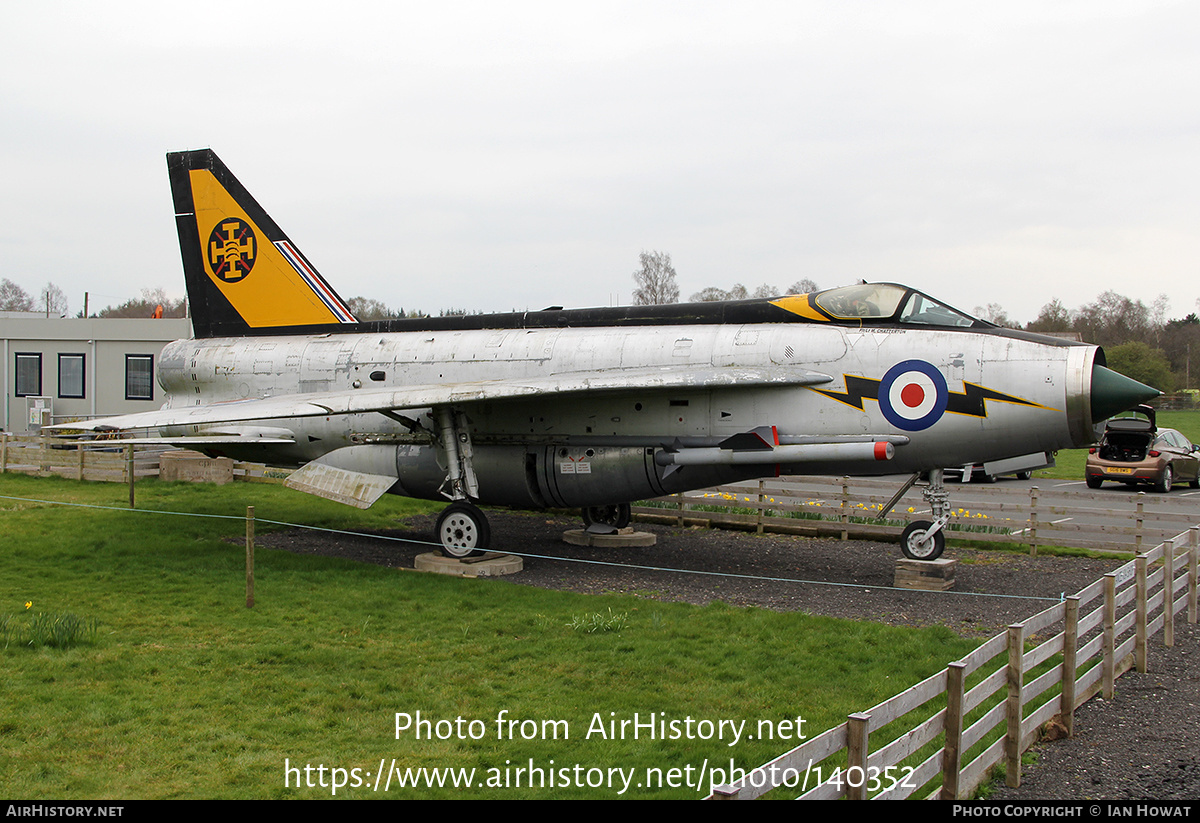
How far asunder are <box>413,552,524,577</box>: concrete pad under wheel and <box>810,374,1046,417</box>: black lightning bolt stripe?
4761 mm

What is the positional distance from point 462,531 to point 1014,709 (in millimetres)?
8384

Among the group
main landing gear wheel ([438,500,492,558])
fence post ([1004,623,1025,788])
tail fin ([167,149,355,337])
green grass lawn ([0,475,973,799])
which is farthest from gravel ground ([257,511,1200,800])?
tail fin ([167,149,355,337])

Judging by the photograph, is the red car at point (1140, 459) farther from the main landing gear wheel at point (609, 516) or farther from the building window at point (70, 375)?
the building window at point (70, 375)

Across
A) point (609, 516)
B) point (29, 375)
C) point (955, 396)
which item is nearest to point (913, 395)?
point (955, 396)

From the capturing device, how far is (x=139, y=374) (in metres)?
30.8

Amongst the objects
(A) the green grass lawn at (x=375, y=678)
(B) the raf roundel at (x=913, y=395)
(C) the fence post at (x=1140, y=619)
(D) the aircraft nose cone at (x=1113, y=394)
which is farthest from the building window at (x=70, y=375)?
(C) the fence post at (x=1140, y=619)

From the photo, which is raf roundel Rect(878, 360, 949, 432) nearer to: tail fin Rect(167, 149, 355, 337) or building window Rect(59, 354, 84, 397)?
tail fin Rect(167, 149, 355, 337)

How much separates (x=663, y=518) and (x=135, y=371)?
22.7 metres

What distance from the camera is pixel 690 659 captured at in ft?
26.2

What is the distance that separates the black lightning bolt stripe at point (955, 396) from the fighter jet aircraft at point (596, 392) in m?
0.02

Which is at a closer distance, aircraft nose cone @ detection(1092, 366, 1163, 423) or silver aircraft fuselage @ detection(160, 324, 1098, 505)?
aircraft nose cone @ detection(1092, 366, 1163, 423)

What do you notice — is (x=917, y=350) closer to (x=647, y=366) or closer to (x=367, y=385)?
(x=647, y=366)

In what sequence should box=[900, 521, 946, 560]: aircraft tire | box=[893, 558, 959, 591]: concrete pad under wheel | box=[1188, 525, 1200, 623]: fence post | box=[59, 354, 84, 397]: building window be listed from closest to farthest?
box=[1188, 525, 1200, 623]: fence post
box=[893, 558, 959, 591]: concrete pad under wheel
box=[900, 521, 946, 560]: aircraft tire
box=[59, 354, 84, 397]: building window

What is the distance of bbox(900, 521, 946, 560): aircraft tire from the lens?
11.5m
